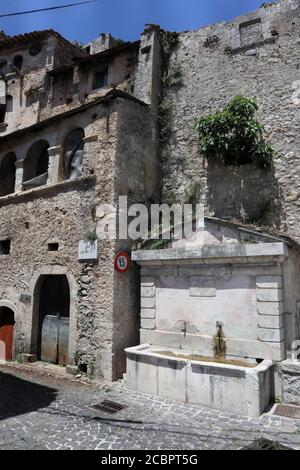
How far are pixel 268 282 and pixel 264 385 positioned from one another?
1.67 metres

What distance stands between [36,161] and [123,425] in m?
8.07

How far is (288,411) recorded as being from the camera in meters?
5.59

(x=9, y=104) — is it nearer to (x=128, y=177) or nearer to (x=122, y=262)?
(x=128, y=177)

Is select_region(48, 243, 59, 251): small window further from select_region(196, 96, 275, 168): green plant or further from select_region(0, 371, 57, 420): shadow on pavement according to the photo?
select_region(196, 96, 275, 168): green plant

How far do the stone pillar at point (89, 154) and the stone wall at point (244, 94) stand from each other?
7.73ft

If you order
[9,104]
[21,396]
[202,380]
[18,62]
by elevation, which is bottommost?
[21,396]

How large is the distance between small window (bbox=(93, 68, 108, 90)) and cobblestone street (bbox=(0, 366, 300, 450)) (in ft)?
31.2

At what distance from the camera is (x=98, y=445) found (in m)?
4.51

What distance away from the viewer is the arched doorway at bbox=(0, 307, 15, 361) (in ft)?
31.5

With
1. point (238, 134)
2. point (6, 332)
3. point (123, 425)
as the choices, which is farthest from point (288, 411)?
point (6, 332)

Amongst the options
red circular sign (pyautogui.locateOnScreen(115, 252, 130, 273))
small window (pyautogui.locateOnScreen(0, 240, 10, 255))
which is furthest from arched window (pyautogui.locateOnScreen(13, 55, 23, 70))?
red circular sign (pyautogui.locateOnScreen(115, 252, 130, 273))

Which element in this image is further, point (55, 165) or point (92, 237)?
point (55, 165)

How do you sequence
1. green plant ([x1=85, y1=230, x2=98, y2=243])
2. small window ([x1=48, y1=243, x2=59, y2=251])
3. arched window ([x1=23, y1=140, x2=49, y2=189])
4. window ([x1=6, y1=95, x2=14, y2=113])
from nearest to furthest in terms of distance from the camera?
1. green plant ([x1=85, y1=230, x2=98, y2=243])
2. small window ([x1=48, y1=243, x2=59, y2=251])
3. arched window ([x1=23, y1=140, x2=49, y2=189])
4. window ([x1=6, y1=95, x2=14, y2=113])

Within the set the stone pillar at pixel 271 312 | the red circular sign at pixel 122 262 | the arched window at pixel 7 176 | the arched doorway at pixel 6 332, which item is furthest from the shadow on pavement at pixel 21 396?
the arched window at pixel 7 176
